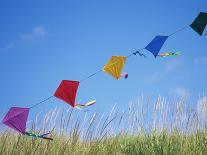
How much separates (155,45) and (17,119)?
1500 millimetres

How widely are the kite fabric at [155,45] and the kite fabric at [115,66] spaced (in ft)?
1.01

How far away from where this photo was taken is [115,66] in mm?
3084

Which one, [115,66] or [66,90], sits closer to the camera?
[66,90]

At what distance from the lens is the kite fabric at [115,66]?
3.04 metres

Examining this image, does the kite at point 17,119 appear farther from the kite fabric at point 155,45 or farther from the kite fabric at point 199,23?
the kite fabric at point 199,23

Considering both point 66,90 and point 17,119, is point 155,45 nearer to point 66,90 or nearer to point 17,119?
point 66,90

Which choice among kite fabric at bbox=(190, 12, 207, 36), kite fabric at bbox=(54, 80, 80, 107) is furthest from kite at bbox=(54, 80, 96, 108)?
kite fabric at bbox=(190, 12, 207, 36)

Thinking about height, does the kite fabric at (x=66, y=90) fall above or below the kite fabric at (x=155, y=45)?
below

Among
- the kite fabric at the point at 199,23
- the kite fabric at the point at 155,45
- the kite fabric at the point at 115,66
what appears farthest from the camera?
the kite fabric at the point at 199,23

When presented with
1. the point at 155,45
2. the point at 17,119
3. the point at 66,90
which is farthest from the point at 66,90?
the point at 155,45

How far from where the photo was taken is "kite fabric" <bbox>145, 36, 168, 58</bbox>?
127 inches

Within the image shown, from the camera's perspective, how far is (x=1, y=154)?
13.4ft

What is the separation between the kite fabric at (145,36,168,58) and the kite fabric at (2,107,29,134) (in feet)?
4.37

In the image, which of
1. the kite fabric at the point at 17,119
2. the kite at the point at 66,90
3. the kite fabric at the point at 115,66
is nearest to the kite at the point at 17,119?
the kite fabric at the point at 17,119
